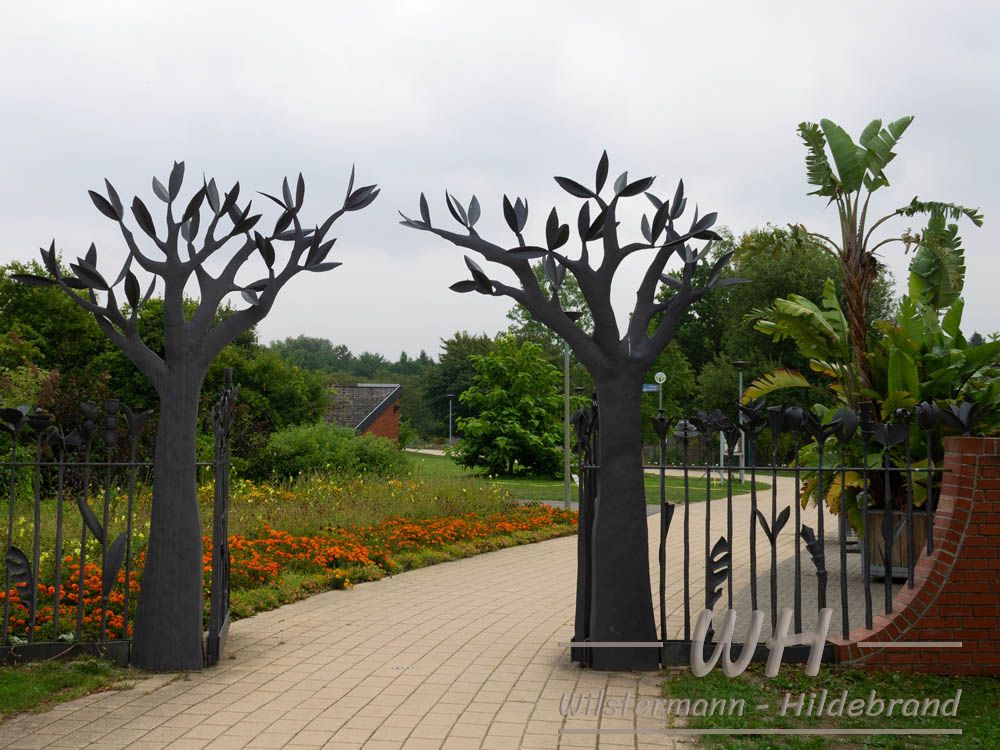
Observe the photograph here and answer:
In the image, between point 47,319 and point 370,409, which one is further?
point 370,409

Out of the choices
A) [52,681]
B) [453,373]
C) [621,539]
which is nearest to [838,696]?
[621,539]

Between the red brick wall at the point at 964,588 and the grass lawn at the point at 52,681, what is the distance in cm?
545

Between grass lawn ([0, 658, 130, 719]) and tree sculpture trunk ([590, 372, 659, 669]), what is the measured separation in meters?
3.46

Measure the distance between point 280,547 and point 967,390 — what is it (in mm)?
8683

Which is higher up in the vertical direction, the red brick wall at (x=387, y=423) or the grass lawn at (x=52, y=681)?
the red brick wall at (x=387, y=423)

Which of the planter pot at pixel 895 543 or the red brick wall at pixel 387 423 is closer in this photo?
the planter pot at pixel 895 543

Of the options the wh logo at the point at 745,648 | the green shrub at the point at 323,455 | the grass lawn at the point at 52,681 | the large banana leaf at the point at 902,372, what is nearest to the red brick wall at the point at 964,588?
the wh logo at the point at 745,648

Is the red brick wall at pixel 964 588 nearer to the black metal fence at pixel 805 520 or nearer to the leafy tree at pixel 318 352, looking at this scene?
the black metal fence at pixel 805 520

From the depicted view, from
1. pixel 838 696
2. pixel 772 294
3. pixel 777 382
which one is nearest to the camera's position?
pixel 838 696

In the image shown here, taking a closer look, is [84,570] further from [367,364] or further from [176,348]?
[367,364]

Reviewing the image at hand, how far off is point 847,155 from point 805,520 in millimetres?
9755

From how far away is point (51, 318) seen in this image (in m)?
23.2

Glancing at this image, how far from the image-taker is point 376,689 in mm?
6633

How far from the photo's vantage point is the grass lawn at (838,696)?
17.9 feet
